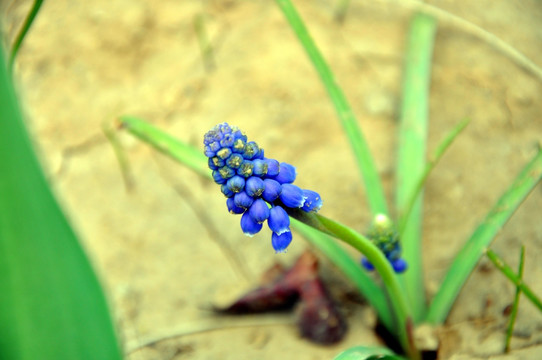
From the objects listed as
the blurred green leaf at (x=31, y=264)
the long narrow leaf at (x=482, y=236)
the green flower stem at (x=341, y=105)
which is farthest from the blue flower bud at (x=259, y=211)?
the long narrow leaf at (x=482, y=236)

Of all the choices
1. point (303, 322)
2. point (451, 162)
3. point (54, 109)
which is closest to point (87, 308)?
point (303, 322)

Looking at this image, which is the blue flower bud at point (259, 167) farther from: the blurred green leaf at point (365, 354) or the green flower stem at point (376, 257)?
the blurred green leaf at point (365, 354)

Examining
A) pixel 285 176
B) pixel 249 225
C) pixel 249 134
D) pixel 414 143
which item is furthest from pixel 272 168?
pixel 249 134

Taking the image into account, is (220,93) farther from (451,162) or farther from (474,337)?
(474,337)

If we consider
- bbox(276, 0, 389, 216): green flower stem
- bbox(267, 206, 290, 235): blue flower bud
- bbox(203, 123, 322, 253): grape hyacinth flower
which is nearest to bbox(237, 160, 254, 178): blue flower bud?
bbox(203, 123, 322, 253): grape hyacinth flower

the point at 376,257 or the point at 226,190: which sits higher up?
the point at 226,190

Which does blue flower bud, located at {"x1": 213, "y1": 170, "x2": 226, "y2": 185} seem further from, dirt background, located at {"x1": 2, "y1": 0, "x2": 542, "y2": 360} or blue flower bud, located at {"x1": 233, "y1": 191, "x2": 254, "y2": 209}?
dirt background, located at {"x1": 2, "y1": 0, "x2": 542, "y2": 360}

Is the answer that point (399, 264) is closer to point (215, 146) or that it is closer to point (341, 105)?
point (341, 105)
